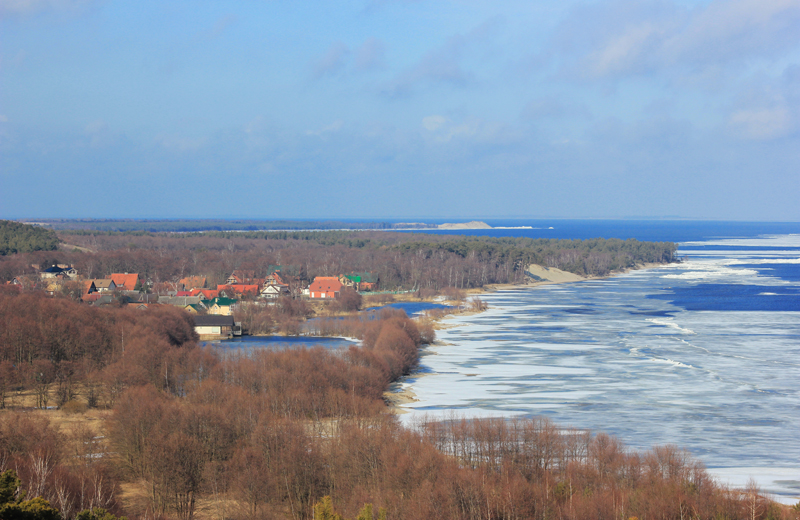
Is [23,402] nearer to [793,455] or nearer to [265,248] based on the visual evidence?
[793,455]

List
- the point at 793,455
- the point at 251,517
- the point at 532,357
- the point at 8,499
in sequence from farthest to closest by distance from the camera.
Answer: the point at 532,357 → the point at 793,455 → the point at 251,517 → the point at 8,499

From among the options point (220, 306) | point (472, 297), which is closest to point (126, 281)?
point (220, 306)

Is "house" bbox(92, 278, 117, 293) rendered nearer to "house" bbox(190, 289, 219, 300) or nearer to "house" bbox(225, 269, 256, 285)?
"house" bbox(190, 289, 219, 300)

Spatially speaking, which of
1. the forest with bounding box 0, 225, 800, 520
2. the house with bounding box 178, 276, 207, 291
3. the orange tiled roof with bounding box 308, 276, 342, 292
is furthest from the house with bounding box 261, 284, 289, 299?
the forest with bounding box 0, 225, 800, 520

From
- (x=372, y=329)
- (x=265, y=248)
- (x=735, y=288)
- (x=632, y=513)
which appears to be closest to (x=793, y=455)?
(x=632, y=513)

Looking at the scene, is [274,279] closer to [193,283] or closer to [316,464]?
[193,283]
